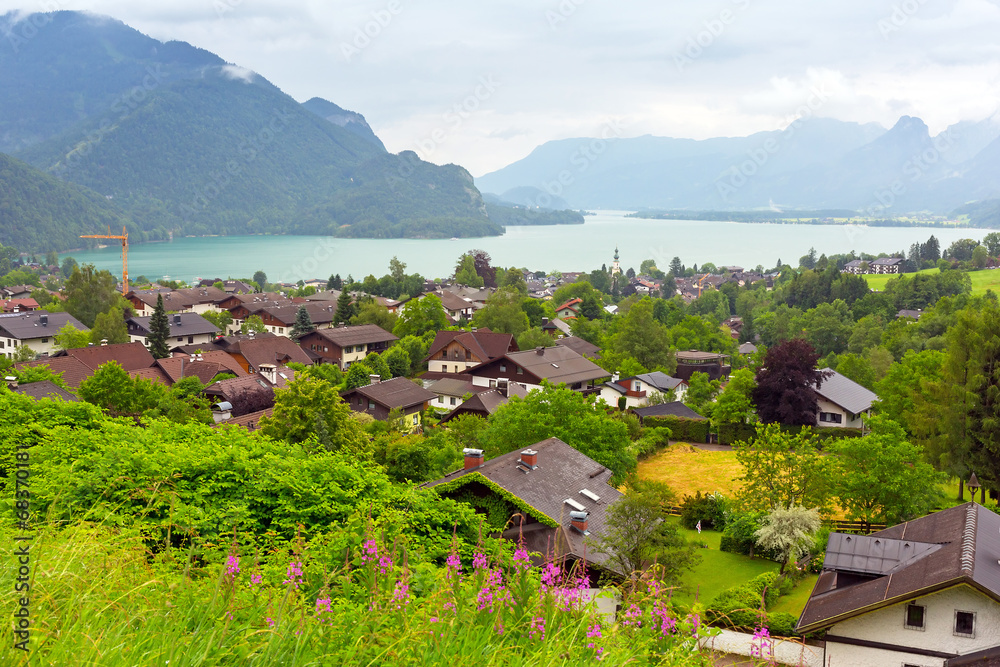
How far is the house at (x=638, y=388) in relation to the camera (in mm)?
41062

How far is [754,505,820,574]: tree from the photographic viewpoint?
17969 mm

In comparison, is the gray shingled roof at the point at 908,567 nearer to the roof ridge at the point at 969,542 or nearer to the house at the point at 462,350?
the roof ridge at the point at 969,542

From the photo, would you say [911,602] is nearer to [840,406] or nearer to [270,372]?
[840,406]

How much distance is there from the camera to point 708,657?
368 centimetres

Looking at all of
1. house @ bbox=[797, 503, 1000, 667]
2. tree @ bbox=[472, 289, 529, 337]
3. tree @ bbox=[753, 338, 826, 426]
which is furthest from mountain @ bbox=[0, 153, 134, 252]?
house @ bbox=[797, 503, 1000, 667]

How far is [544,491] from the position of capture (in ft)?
48.8

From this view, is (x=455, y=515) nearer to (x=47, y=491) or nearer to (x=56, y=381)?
(x=47, y=491)

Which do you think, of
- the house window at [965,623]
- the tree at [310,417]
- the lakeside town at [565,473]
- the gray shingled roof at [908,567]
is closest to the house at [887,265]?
the lakeside town at [565,473]

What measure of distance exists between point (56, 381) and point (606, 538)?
23.0m

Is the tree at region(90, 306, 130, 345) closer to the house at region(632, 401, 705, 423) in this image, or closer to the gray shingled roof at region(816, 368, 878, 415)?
the house at region(632, 401, 705, 423)

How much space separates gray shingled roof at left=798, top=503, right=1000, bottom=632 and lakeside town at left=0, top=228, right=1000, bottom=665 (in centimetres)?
6

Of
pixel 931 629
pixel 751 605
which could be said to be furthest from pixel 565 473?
pixel 931 629

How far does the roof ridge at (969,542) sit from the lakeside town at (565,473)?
0.07 meters

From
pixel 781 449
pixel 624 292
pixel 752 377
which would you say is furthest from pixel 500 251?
pixel 781 449
